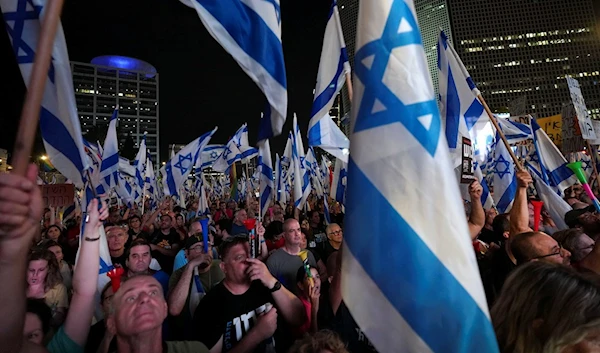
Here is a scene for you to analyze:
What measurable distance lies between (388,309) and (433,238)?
0.35 m

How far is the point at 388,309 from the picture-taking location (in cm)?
148

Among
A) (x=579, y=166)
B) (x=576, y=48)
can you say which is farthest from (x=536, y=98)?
(x=579, y=166)

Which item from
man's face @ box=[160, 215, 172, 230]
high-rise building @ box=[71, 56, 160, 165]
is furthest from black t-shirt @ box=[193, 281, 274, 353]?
high-rise building @ box=[71, 56, 160, 165]

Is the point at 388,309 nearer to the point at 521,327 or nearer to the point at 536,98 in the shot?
the point at 521,327

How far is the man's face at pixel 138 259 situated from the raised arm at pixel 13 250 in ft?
9.67

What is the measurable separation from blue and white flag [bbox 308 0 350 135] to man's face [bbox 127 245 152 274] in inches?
105

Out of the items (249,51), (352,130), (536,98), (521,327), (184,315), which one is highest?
(536,98)

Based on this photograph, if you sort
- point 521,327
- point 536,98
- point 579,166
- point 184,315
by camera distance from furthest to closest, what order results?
point 536,98 < point 579,166 < point 184,315 < point 521,327

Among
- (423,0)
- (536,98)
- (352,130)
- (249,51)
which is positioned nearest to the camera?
(352,130)

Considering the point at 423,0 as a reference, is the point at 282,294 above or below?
below

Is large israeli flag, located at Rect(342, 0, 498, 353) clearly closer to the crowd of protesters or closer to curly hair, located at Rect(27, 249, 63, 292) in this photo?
the crowd of protesters

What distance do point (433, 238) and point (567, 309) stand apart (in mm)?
667

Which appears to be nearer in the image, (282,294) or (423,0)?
(282,294)

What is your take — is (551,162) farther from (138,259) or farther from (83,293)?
(83,293)
